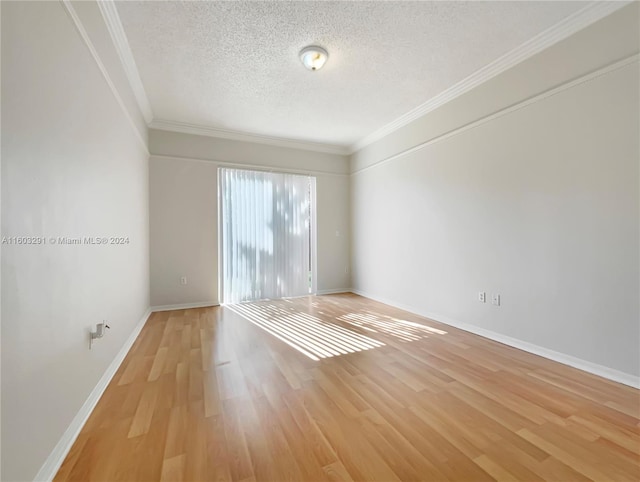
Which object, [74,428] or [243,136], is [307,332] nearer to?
[74,428]

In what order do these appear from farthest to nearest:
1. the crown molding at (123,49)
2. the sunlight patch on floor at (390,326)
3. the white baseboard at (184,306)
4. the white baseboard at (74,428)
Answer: the white baseboard at (184,306) < the sunlight patch on floor at (390,326) < the crown molding at (123,49) < the white baseboard at (74,428)

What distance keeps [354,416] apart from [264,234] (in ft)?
11.7

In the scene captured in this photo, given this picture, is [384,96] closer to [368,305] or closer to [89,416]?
[368,305]

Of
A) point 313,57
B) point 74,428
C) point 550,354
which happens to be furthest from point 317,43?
point 550,354

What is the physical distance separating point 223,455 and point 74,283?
1282 millimetres

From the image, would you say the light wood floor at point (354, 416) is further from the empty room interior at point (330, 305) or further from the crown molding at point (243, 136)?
the crown molding at point (243, 136)

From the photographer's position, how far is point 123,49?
7.95ft

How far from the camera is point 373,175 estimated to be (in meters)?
4.84

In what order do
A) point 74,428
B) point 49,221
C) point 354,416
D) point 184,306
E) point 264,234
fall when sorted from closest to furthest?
point 49,221, point 74,428, point 354,416, point 184,306, point 264,234

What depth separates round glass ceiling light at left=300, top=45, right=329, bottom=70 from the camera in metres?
2.47

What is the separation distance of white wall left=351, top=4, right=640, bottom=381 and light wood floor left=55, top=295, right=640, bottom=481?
1.27ft

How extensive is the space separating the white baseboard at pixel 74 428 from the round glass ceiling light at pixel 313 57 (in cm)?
312

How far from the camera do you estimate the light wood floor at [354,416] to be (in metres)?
1.30

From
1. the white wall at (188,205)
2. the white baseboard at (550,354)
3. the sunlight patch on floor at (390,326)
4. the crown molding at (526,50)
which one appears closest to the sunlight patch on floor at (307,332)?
the sunlight patch on floor at (390,326)
